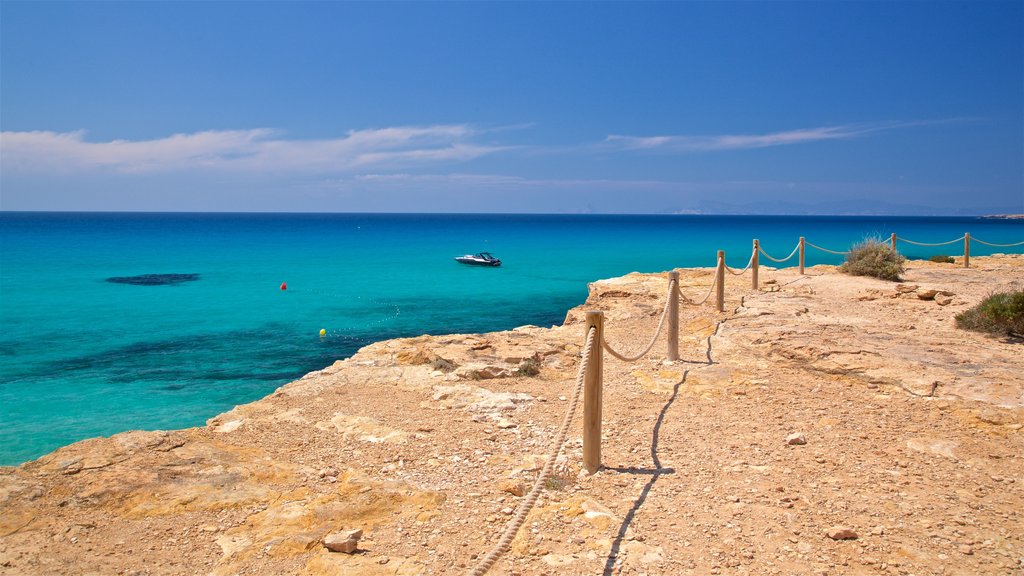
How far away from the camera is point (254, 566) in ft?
12.3

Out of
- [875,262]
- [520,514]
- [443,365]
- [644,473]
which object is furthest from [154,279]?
[520,514]

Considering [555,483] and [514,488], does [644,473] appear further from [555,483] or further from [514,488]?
[514,488]

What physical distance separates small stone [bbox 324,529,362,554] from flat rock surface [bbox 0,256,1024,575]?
0.16 ft

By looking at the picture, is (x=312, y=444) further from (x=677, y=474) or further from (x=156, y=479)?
(x=677, y=474)

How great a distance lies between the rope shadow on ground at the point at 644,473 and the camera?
371cm

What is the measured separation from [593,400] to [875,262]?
12.9 meters

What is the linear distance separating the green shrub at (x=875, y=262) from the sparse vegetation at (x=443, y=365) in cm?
1141

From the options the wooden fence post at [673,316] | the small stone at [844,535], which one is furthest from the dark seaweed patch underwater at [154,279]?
the small stone at [844,535]

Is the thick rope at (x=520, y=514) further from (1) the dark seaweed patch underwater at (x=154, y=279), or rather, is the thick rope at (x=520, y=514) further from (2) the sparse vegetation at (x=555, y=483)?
(1) the dark seaweed patch underwater at (x=154, y=279)

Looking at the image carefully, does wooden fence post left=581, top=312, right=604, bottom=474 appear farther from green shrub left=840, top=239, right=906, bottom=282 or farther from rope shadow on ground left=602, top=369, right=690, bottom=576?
green shrub left=840, top=239, right=906, bottom=282

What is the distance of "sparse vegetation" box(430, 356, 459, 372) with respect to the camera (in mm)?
8109

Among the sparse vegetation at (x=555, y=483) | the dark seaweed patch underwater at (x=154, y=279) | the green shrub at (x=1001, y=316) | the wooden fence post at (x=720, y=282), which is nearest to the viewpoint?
the sparse vegetation at (x=555, y=483)

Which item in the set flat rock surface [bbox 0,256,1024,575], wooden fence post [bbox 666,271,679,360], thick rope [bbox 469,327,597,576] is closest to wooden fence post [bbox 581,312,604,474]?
thick rope [bbox 469,327,597,576]

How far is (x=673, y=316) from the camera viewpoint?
8062 millimetres
